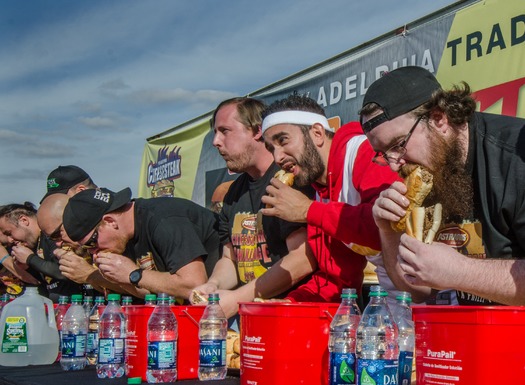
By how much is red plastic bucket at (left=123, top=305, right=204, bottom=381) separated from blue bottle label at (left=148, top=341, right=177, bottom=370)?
4.7 inches

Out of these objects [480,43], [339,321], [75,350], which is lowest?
[75,350]

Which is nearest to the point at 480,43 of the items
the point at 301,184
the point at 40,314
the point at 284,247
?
the point at 301,184

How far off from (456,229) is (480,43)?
37.4 inches

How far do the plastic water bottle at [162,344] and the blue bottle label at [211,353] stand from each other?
116 mm

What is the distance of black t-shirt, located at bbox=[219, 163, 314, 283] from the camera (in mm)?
2971

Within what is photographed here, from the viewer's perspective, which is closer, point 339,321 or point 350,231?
point 339,321

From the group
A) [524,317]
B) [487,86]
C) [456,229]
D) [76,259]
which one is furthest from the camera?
[76,259]

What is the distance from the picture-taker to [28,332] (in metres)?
2.93

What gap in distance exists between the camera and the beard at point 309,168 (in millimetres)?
2699

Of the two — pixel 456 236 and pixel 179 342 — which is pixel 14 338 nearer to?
pixel 179 342

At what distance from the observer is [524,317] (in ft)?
3.82

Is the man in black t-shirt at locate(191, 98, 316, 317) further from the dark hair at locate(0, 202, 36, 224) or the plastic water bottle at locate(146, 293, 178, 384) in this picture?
the dark hair at locate(0, 202, 36, 224)

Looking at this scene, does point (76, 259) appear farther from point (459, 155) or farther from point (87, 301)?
point (459, 155)

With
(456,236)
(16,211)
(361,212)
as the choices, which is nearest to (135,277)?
(361,212)
